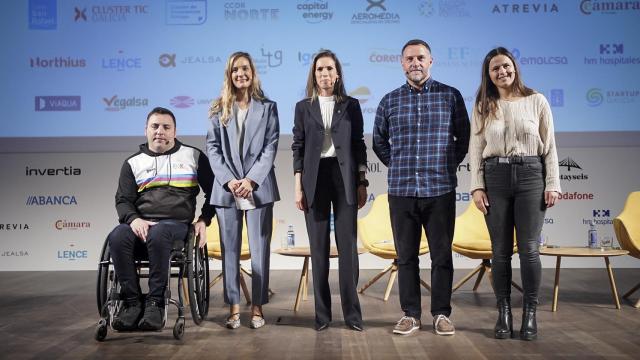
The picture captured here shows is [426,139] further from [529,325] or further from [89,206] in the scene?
[89,206]

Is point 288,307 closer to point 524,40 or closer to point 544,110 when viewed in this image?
point 544,110

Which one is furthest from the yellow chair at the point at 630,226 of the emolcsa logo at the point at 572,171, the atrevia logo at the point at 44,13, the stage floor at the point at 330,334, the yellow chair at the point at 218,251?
the atrevia logo at the point at 44,13

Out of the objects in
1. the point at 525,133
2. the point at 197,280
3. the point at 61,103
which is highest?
the point at 61,103

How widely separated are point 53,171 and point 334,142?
410 cm

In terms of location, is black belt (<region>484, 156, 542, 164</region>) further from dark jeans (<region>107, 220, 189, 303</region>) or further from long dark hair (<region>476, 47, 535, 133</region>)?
dark jeans (<region>107, 220, 189, 303</region>)

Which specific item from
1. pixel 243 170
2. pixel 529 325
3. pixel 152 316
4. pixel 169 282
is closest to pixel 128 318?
pixel 152 316

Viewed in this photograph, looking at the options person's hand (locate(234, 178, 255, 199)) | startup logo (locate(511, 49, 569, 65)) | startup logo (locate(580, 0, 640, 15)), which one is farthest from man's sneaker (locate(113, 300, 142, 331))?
startup logo (locate(580, 0, 640, 15))

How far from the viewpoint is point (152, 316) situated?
280 centimetres

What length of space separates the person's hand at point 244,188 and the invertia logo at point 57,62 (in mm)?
3427

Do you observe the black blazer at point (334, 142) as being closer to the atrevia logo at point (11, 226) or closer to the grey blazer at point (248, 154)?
the grey blazer at point (248, 154)

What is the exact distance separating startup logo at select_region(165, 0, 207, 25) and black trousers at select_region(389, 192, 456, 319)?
11.6ft

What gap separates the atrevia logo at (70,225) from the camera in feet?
20.1

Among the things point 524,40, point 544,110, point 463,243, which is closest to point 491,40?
point 524,40

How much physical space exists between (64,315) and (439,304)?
2230 mm
